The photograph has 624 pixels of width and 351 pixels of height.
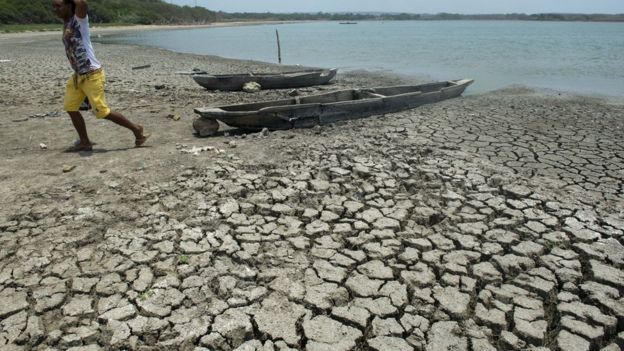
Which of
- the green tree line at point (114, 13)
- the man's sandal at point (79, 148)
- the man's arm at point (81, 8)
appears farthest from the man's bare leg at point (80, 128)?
the green tree line at point (114, 13)

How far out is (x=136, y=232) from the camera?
11.1 ft

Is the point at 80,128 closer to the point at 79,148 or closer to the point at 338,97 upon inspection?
the point at 79,148

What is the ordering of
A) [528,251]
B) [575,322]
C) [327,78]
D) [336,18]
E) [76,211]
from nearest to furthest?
[575,322] → [528,251] → [76,211] → [327,78] → [336,18]

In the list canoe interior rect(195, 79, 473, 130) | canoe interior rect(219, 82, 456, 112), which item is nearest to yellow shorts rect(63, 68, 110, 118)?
canoe interior rect(195, 79, 473, 130)

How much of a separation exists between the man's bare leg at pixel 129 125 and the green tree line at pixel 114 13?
47.2 meters

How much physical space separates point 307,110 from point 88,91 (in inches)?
128

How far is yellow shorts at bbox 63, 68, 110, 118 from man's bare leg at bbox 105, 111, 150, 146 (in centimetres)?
14

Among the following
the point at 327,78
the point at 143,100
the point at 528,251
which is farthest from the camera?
the point at 327,78

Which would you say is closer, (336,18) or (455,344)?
(455,344)

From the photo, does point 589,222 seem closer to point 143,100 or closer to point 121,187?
point 121,187

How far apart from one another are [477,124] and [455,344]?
18.5ft

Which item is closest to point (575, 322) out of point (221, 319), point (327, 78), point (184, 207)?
point (221, 319)

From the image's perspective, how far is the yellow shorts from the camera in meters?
4.52

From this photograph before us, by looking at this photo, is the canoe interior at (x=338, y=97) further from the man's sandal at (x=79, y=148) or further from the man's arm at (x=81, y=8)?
the man's arm at (x=81, y=8)
